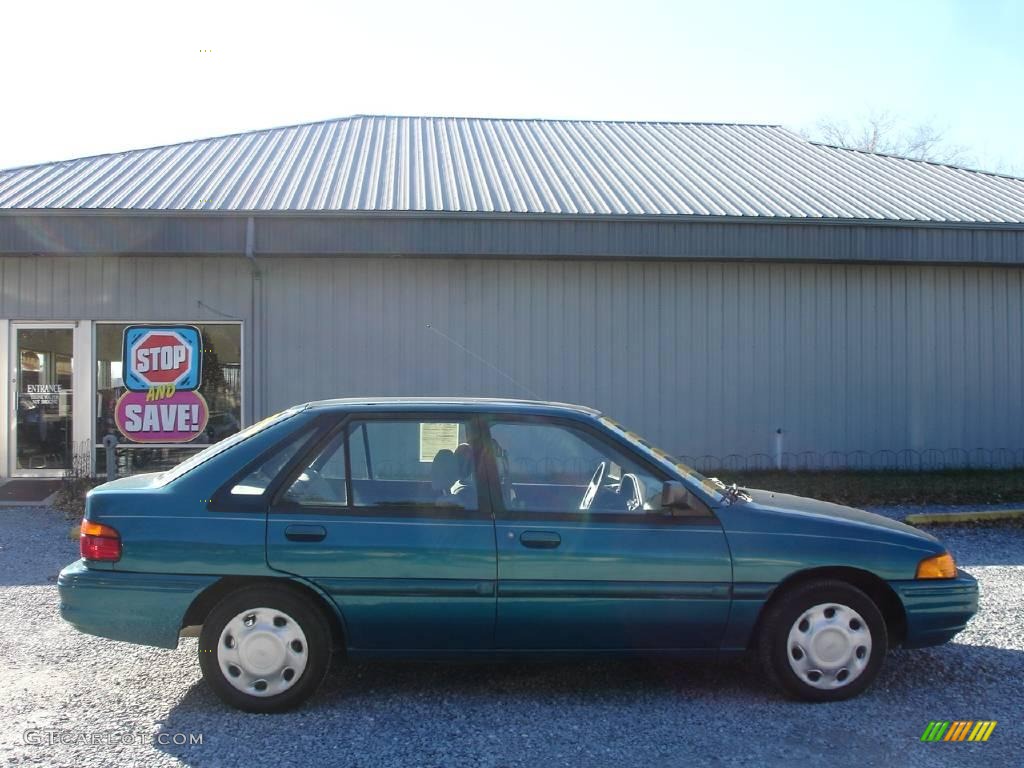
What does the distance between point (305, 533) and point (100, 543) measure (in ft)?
3.24

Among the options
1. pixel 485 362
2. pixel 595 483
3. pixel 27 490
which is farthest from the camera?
pixel 485 362

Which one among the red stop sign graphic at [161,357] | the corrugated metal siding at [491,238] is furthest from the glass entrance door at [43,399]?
the corrugated metal siding at [491,238]

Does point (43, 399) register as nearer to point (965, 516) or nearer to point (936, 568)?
point (936, 568)

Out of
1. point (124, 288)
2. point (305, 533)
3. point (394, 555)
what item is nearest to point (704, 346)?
point (124, 288)

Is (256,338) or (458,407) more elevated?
(256,338)

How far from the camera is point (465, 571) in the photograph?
4.52 meters

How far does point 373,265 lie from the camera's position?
11.9 m

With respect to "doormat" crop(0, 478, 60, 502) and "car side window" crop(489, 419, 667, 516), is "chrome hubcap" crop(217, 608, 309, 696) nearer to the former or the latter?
"car side window" crop(489, 419, 667, 516)

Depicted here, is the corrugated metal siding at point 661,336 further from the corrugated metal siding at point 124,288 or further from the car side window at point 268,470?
the car side window at point 268,470

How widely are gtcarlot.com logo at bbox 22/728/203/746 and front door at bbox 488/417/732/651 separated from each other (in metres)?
1.51

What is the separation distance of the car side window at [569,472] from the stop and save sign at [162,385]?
784 centimetres

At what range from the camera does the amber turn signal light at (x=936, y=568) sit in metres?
4.75

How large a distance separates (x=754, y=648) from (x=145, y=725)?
296 cm

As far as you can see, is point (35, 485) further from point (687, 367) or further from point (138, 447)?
point (687, 367)
